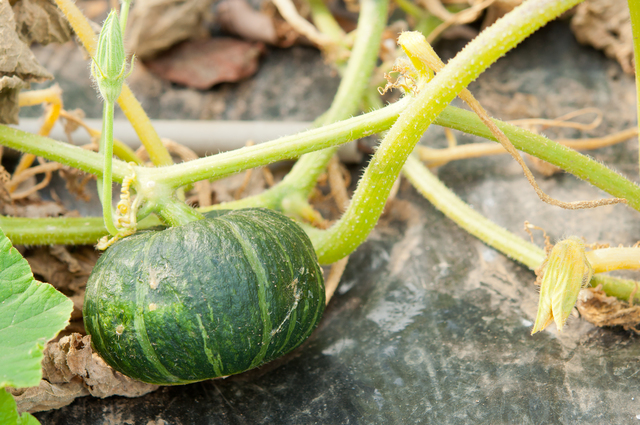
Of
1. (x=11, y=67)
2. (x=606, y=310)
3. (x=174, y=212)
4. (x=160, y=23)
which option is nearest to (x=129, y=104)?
(x=11, y=67)

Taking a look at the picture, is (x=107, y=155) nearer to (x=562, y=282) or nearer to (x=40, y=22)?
(x=40, y=22)

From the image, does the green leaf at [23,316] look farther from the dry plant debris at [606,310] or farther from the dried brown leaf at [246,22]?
the dried brown leaf at [246,22]

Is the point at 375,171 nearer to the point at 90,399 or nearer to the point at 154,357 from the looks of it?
the point at 154,357

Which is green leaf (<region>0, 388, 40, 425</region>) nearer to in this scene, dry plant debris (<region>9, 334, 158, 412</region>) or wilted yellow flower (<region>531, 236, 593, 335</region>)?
dry plant debris (<region>9, 334, 158, 412</region>)

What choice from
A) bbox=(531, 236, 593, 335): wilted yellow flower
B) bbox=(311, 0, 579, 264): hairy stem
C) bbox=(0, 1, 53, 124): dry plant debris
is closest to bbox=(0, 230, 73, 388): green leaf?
bbox=(0, 1, 53, 124): dry plant debris

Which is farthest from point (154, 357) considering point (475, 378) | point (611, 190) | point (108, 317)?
point (611, 190)

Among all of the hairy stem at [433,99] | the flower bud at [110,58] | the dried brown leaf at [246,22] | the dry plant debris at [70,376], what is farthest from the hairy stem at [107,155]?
the dried brown leaf at [246,22]
